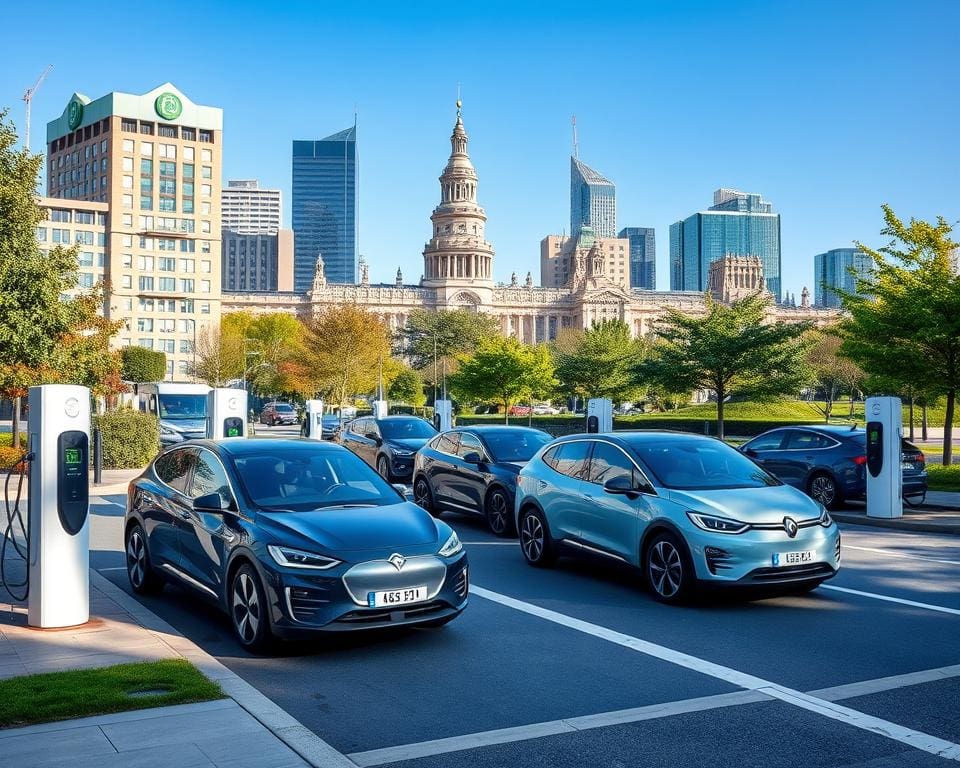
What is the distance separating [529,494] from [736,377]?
26974 millimetres

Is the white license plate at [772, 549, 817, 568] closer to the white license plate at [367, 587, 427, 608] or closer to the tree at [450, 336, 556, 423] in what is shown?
the white license plate at [367, 587, 427, 608]

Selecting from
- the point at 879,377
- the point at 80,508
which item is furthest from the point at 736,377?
the point at 80,508

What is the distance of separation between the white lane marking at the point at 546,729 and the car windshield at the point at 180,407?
3031cm

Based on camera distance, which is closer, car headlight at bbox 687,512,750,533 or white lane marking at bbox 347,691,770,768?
white lane marking at bbox 347,691,770,768

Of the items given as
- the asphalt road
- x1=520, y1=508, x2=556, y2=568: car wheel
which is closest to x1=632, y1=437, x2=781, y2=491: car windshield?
the asphalt road

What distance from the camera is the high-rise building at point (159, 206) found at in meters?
106

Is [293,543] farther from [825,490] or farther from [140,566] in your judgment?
[825,490]

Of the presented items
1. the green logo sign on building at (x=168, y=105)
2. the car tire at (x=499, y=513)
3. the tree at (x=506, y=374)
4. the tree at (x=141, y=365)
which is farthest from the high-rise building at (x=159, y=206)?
the car tire at (x=499, y=513)

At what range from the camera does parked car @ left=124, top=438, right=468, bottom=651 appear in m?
6.96

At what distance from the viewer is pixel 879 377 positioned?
873 inches

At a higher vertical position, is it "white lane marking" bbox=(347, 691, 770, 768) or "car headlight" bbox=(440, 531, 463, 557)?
"car headlight" bbox=(440, 531, 463, 557)

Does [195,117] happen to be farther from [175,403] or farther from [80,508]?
[80,508]

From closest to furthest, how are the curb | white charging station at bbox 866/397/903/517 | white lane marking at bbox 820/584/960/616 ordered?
1. the curb
2. white lane marking at bbox 820/584/960/616
3. white charging station at bbox 866/397/903/517

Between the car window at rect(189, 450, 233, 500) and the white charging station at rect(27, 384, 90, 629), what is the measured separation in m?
0.95
